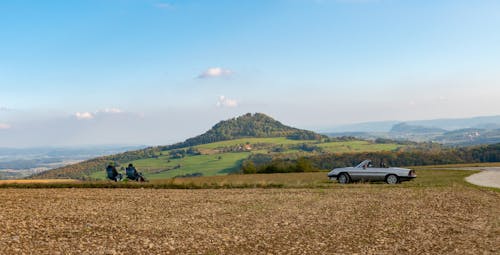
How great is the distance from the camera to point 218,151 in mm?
138750

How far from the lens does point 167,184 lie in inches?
996

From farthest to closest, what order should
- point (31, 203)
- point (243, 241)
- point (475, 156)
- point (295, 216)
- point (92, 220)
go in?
point (475, 156)
point (31, 203)
point (295, 216)
point (92, 220)
point (243, 241)

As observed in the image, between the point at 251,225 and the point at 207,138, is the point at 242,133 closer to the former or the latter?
the point at 207,138

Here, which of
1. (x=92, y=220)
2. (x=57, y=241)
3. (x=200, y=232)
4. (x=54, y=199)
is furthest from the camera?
(x=54, y=199)

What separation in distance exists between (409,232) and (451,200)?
7.40 m

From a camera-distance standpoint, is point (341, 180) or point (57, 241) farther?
point (341, 180)

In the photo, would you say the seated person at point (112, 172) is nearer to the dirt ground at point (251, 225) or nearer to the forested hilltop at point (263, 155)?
the dirt ground at point (251, 225)

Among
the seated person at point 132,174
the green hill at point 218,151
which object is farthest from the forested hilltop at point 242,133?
the seated person at point 132,174

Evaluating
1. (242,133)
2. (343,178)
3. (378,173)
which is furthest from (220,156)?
(378,173)

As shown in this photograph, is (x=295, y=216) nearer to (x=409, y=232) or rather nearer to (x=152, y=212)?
(x=409, y=232)

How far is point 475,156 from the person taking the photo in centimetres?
7275

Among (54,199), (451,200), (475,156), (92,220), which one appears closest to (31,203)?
(54,199)

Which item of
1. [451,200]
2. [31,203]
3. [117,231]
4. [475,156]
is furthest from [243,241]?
[475,156]

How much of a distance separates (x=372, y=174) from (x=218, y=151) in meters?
114
